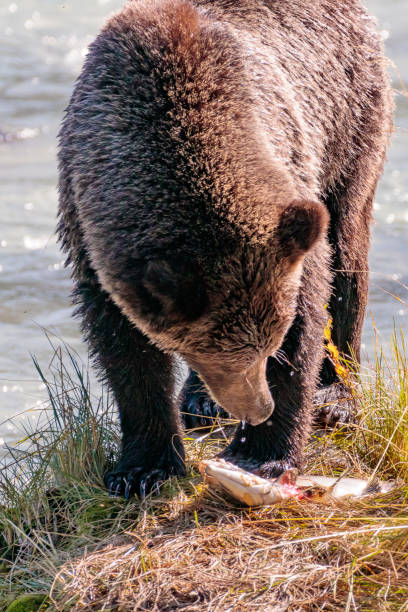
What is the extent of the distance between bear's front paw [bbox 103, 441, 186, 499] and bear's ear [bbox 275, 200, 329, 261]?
1.51m

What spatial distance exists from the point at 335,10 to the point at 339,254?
1.51 metres

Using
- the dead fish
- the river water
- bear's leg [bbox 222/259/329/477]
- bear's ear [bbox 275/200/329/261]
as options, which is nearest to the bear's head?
bear's ear [bbox 275/200/329/261]

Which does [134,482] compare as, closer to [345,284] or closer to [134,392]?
[134,392]

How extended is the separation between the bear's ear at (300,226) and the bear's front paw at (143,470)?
1513mm

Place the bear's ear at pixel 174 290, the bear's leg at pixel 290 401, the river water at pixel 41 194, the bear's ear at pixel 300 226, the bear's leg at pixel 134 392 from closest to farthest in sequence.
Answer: the bear's ear at pixel 174 290, the bear's ear at pixel 300 226, the bear's leg at pixel 134 392, the bear's leg at pixel 290 401, the river water at pixel 41 194

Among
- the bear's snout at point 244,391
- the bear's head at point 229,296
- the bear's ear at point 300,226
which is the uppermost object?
the bear's ear at point 300,226

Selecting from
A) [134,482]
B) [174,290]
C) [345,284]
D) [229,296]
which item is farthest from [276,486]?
[345,284]

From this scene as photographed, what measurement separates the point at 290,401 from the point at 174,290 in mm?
1480

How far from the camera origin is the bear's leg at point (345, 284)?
619cm

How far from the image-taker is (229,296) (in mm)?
4219

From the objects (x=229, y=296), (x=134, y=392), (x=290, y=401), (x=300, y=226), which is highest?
(x=300, y=226)

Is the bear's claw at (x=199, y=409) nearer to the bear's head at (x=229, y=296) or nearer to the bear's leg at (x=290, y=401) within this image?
the bear's leg at (x=290, y=401)

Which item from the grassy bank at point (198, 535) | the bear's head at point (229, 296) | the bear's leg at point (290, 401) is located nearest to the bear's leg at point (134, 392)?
the grassy bank at point (198, 535)

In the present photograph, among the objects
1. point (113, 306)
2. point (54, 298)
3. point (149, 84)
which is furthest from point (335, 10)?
point (54, 298)
